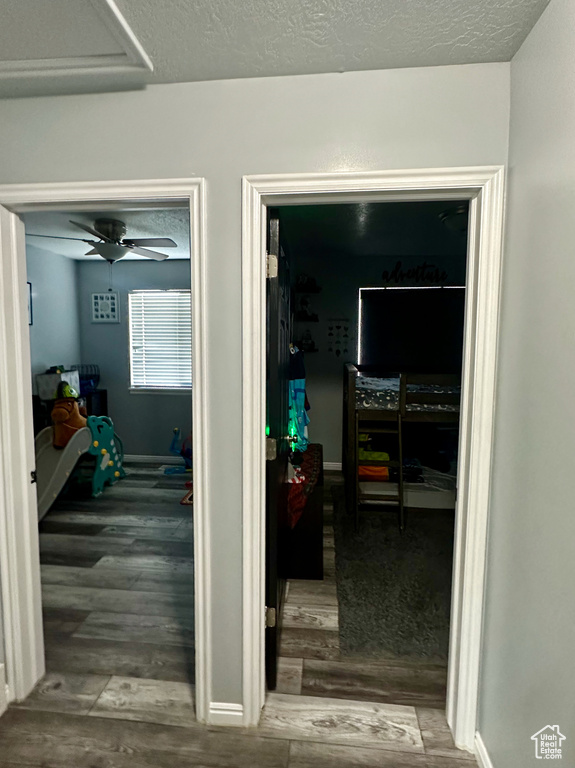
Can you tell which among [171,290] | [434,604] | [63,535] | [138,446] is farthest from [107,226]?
[434,604]

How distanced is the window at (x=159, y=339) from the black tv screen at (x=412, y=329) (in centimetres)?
219

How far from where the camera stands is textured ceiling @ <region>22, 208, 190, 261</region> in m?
3.37

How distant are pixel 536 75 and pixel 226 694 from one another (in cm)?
243

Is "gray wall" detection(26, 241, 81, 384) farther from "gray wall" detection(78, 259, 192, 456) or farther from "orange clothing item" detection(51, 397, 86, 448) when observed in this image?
"orange clothing item" detection(51, 397, 86, 448)

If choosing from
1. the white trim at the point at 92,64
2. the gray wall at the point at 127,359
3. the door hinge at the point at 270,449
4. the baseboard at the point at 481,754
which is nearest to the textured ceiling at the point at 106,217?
the gray wall at the point at 127,359

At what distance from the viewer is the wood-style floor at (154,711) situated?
62.8 inches

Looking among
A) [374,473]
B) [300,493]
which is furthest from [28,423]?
[374,473]

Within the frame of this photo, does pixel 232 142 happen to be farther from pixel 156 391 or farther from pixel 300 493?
pixel 156 391

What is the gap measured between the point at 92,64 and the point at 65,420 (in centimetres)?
329

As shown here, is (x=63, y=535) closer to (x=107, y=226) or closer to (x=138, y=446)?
(x=138, y=446)

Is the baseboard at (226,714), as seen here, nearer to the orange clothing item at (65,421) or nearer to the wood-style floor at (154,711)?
the wood-style floor at (154,711)

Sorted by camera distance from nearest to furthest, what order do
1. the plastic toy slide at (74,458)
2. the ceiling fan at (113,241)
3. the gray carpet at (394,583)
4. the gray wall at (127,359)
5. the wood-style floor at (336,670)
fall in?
the wood-style floor at (336,670), the gray carpet at (394,583), the ceiling fan at (113,241), the plastic toy slide at (74,458), the gray wall at (127,359)

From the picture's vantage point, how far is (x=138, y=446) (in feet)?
17.8

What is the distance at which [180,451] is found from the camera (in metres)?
4.96
